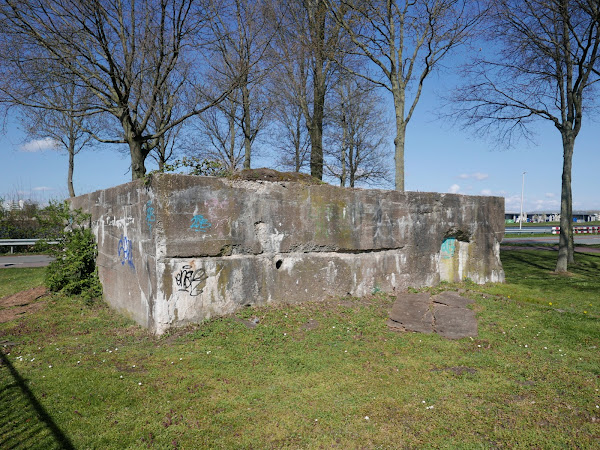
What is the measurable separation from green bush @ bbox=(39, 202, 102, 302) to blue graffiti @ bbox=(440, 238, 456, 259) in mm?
7376

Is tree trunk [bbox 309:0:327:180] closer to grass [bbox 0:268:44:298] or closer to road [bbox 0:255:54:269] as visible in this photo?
grass [bbox 0:268:44:298]

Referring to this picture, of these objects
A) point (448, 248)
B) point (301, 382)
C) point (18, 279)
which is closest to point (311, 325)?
point (301, 382)

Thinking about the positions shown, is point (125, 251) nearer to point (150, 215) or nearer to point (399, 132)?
point (150, 215)

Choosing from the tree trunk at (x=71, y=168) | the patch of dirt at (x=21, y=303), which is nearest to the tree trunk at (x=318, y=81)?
the patch of dirt at (x=21, y=303)

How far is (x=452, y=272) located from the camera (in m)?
9.48

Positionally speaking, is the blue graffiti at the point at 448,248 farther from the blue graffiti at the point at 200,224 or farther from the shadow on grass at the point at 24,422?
the shadow on grass at the point at 24,422

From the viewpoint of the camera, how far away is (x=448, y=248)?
941cm

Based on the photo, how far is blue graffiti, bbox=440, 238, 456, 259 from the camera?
9.33m

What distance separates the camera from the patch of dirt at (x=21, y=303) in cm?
777

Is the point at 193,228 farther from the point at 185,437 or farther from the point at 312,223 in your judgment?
the point at 185,437

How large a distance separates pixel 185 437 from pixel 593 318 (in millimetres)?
7021

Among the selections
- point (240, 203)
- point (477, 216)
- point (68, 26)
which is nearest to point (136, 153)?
point (68, 26)

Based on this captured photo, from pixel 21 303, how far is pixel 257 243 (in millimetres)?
5485

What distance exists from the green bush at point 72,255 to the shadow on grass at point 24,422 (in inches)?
162
